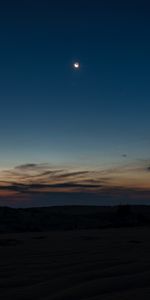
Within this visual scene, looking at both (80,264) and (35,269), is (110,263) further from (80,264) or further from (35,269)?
(35,269)

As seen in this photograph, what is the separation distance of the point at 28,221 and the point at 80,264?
10.2 m

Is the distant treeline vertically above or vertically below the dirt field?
above

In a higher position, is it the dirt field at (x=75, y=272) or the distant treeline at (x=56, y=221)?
the distant treeline at (x=56, y=221)

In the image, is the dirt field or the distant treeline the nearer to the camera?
the dirt field

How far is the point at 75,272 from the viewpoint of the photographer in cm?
529

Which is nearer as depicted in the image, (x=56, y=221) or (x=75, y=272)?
(x=75, y=272)

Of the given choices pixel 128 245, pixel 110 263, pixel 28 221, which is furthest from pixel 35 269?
pixel 28 221

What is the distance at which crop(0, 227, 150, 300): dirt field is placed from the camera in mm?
4246

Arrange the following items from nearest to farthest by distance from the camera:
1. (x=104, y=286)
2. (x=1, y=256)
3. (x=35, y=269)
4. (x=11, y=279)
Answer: (x=104, y=286), (x=11, y=279), (x=35, y=269), (x=1, y=256)

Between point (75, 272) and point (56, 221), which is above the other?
point (56, 221)

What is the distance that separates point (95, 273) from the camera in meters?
5.20

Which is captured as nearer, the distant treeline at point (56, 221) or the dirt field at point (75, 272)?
the dirt field at point (75, 272)

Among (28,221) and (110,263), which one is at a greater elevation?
(28,221)

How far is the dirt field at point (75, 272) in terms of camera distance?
4246 millimetres
